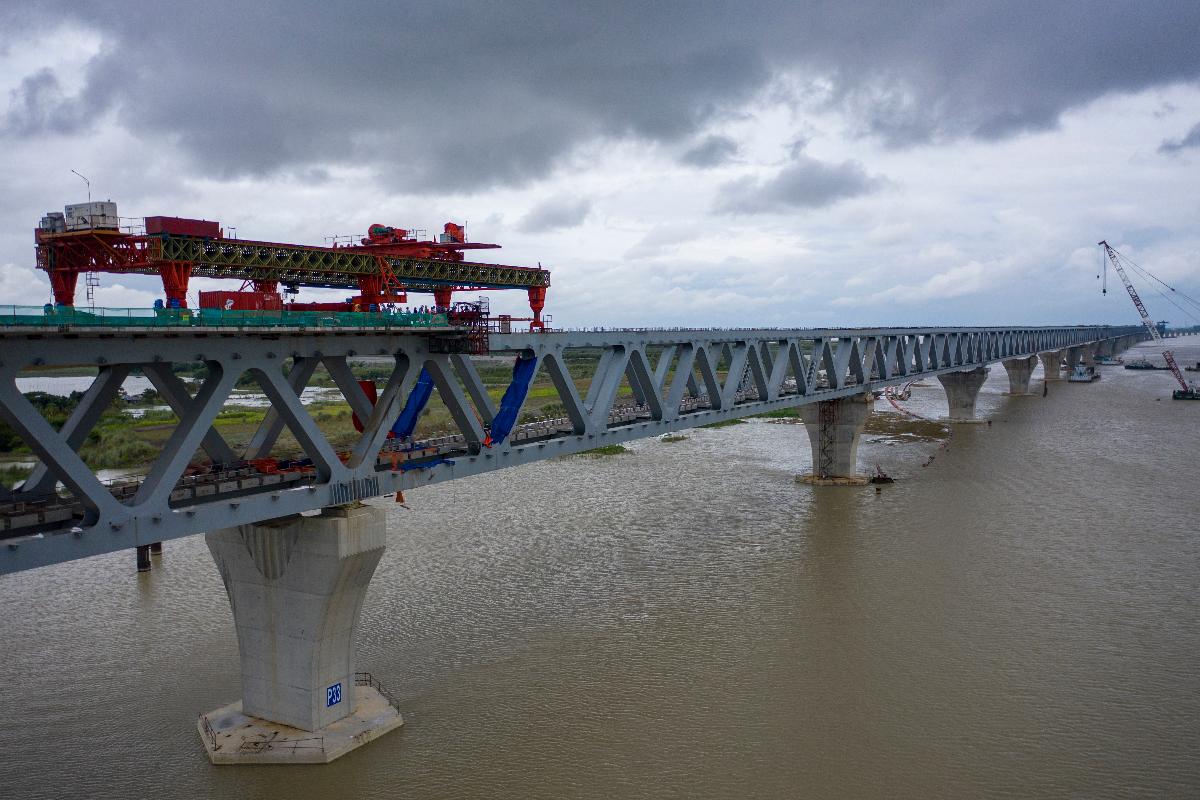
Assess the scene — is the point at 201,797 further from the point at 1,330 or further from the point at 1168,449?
the point at 1168,449

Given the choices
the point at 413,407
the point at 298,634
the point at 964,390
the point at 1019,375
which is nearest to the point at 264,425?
the point at 413,407

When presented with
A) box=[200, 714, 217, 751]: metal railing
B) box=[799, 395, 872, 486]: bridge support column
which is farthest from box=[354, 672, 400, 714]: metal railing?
box=[799, 395, 872, 486]: bridge support column

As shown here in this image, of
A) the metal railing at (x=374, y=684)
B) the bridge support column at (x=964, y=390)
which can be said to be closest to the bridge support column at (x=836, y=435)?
the metal railing at (x=374, y=684)

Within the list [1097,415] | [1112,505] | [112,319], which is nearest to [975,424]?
[1097,415]

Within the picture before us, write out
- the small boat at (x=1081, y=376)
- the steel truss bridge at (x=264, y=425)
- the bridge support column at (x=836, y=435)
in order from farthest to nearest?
the small boat at (x=1081, y=376)
the bridge support column at (x=836, y=435)
the steel truss bridge at (x=264, y=425)

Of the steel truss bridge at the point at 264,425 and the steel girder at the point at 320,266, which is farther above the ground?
the steel girder at the point at 320,266

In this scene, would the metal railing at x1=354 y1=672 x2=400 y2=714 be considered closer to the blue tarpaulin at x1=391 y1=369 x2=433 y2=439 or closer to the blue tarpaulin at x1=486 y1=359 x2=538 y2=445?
the blue tarpaulin at x1=391 y1=369 x2=433 y2=439

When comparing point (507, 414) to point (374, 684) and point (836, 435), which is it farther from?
point (836, 435)

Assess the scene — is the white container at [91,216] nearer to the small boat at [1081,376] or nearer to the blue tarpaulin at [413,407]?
the blue tarpaulin at [413,407]
